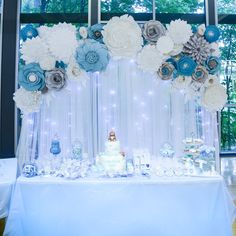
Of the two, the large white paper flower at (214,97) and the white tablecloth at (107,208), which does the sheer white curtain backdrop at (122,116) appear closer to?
the large white paper flower at (214,97)

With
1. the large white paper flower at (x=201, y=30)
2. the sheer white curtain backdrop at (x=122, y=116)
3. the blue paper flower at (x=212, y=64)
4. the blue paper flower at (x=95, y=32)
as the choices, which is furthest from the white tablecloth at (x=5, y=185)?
the large white paper flower at (x=201, y=30)

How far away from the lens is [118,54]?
2.94m

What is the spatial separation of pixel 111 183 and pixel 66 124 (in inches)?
37.9

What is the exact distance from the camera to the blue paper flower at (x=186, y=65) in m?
2.90

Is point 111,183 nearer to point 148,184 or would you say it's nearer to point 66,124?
point 148,184

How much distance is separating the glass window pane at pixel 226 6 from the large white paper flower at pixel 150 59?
4.85 feet

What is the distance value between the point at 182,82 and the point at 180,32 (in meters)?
0.53

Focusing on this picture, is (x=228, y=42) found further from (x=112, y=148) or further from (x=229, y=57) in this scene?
(x=112, y=148)

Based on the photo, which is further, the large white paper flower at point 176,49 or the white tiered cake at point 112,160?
the large white paper flower at point 176,49

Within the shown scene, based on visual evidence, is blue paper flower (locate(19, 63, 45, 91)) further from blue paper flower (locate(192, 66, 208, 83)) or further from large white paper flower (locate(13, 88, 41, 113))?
blue paper flower (locate(192, 66, 208, 83))

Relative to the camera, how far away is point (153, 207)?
2.51 metres

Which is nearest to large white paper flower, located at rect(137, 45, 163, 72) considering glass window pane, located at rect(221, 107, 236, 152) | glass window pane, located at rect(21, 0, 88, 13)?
glass window pane, located at rect(21, 0, 88, 13)

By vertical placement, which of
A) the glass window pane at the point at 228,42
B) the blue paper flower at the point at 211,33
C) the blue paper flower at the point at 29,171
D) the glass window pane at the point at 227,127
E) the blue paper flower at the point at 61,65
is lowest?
the blue paper flower at the point at 29,171

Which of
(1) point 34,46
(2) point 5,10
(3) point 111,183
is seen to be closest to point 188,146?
(3) point 111,183
